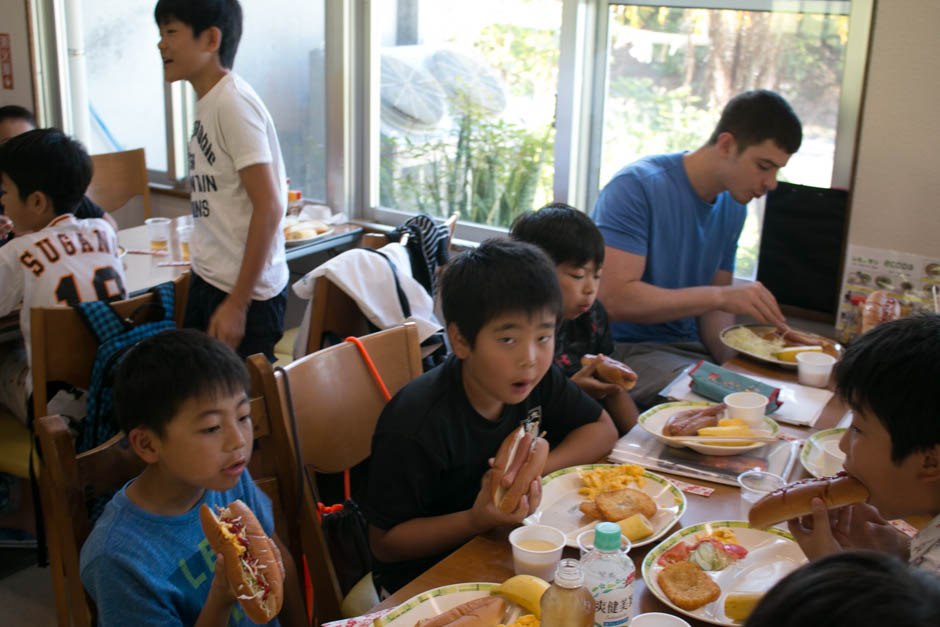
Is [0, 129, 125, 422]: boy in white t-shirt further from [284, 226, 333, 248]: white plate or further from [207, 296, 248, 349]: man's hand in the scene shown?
[284, 226, 333, 248]: white plate

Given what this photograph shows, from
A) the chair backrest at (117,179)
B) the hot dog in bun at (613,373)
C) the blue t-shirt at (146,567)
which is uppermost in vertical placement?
the chair backrest at (117,179)

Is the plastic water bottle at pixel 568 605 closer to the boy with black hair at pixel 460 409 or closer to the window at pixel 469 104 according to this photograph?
the boy with black hair at pixel 460 409

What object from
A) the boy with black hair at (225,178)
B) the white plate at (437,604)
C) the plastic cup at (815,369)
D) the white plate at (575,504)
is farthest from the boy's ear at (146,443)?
the plastic cup at (815,369)

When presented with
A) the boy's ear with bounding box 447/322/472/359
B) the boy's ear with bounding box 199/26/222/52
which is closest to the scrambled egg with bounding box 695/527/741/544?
the boy's ear with bounding box 447/322/472/359

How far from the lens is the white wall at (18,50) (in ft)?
14.8

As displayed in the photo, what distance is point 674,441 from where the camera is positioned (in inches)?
64.2

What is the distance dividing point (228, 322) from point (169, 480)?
3.31 ft

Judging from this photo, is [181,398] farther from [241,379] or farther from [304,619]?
[304,619]

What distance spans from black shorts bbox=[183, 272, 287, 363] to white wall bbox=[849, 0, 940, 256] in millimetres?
1840

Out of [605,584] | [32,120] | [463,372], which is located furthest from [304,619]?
[32,120]

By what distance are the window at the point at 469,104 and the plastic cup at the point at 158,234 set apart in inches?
40.0

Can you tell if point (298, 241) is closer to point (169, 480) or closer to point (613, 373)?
point (613, 373)

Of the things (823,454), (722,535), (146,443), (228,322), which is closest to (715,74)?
(823,454)

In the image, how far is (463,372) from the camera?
154cm
